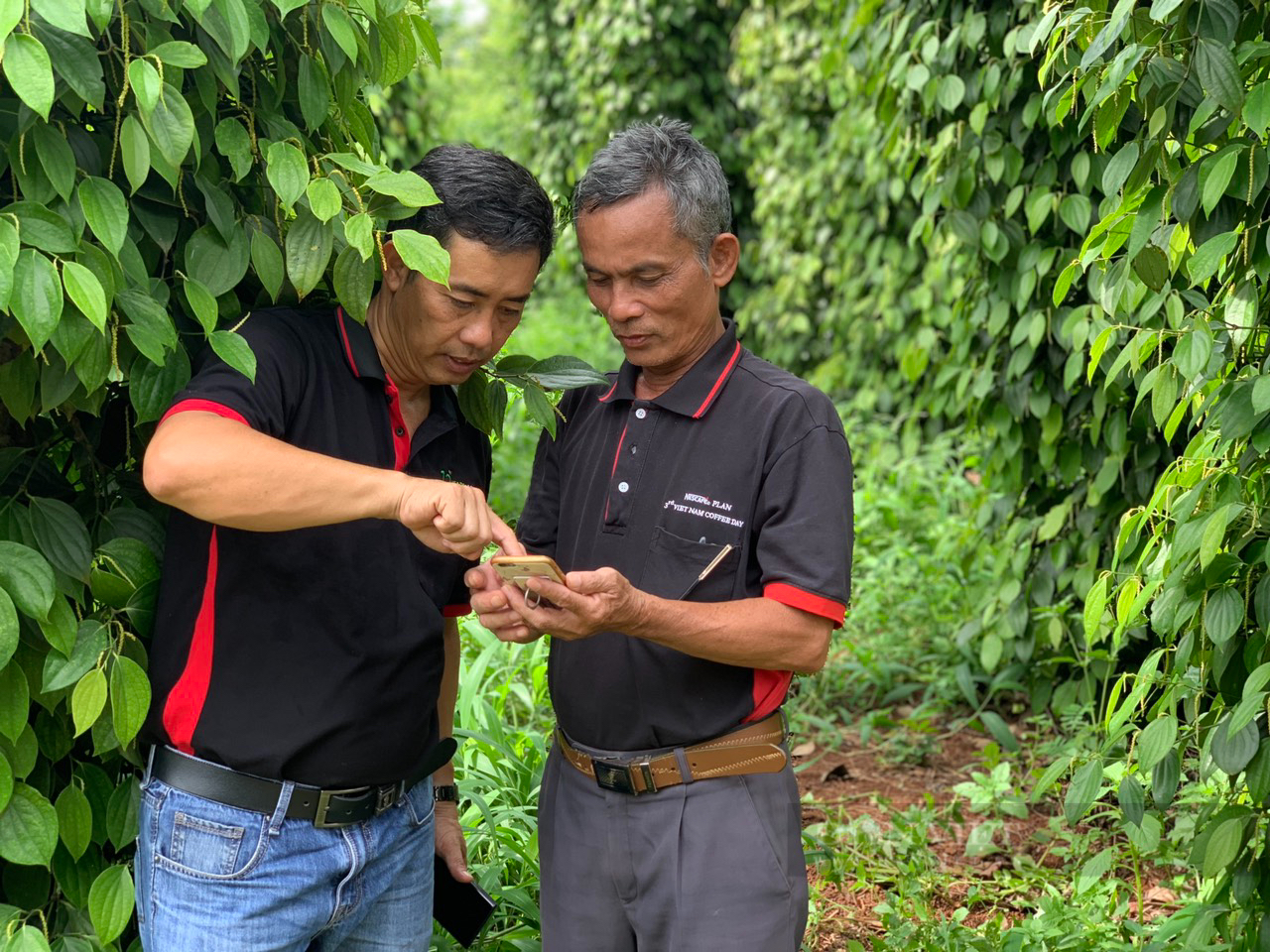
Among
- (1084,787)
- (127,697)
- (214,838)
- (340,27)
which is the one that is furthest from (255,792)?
(1084,787)

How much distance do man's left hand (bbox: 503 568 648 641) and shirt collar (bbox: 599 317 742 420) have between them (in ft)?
1.28

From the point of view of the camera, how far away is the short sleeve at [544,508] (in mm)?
2297

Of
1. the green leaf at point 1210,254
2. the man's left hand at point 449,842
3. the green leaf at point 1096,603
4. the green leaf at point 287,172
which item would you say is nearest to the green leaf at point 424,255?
the green leaf at point 287,172

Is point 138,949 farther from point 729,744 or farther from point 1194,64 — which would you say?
point 1194,64

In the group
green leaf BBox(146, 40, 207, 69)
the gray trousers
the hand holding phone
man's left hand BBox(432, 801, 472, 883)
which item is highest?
green leaf BBox(146, 40, 207, 69)

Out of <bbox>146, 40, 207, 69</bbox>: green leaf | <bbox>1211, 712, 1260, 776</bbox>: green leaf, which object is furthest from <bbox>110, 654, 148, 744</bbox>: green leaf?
<bbox>1211, 712, 1260, 776</bbox>: green leaf

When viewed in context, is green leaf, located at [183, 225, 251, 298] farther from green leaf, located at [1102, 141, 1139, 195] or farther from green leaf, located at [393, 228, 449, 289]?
green leaf, located at [1102, 141, 1139, 195]

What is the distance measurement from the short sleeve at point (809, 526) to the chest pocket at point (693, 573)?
6 centimetres

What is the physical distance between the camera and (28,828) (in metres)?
1.70

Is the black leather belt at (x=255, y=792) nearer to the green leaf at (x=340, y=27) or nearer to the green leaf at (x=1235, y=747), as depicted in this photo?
the green leaf at (x=340, y=27)

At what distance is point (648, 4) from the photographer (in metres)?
7.89

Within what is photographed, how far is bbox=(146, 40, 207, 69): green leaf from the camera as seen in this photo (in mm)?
1575

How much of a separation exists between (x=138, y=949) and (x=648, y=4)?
274 inches

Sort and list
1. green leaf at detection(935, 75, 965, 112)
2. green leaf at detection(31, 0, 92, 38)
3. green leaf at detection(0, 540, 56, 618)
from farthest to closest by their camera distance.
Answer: green leaf at detection(935, 75, 965, 112)
green leaf at detection(0, 540, 56, 618)
green leaf at detection(31, 0, 92, 38)
